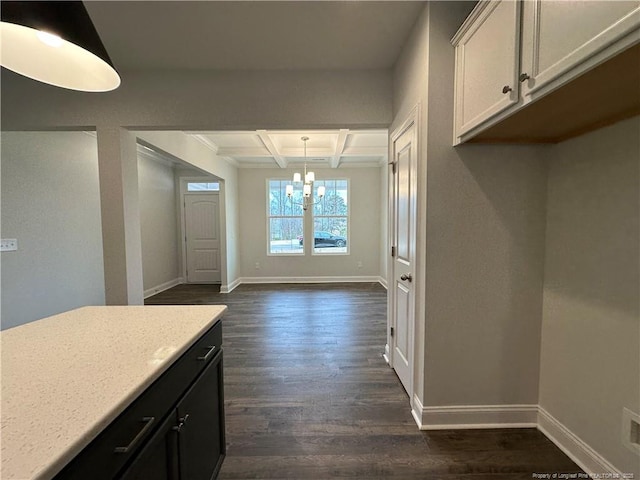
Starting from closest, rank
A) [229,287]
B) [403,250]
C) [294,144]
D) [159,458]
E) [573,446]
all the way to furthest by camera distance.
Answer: [159,458] < [573,446] < [403,250] < [294,144] < [229,287]

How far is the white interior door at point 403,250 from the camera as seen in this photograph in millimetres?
2006

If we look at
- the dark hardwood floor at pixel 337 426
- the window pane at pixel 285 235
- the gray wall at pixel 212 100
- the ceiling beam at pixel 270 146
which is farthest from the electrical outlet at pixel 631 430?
the window pane at pixel 285 235

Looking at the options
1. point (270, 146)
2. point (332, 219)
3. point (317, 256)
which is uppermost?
point (270, 146)

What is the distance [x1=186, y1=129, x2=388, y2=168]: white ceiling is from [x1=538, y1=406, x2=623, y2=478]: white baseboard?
339 centimetres

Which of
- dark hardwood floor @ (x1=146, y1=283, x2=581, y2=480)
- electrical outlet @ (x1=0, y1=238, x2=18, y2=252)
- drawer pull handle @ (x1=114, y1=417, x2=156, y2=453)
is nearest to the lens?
drawer pull handle @ (x1=114, y1=417, x2=156, y2=453)

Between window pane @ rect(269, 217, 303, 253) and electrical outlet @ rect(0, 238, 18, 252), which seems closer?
electrical outlet @ rect(0, 238, 18, 252)

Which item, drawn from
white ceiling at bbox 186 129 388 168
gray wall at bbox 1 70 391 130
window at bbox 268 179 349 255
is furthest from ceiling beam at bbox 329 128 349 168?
gray wall at bbox 1 70 391 130

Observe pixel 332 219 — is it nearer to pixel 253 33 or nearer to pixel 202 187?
pixel 202 187

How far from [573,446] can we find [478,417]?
460 mm

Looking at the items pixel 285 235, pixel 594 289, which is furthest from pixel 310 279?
pixel 594 289

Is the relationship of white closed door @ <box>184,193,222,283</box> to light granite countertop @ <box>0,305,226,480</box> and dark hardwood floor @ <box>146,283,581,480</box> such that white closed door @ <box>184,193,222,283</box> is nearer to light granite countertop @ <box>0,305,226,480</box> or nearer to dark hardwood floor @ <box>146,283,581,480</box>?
dark hardwood floor @ <box>146,283,581,480</box>

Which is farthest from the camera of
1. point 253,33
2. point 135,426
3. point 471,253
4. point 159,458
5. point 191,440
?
point 253,33

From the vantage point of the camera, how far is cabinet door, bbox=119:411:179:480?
0.79 m

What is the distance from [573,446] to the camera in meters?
1.58
